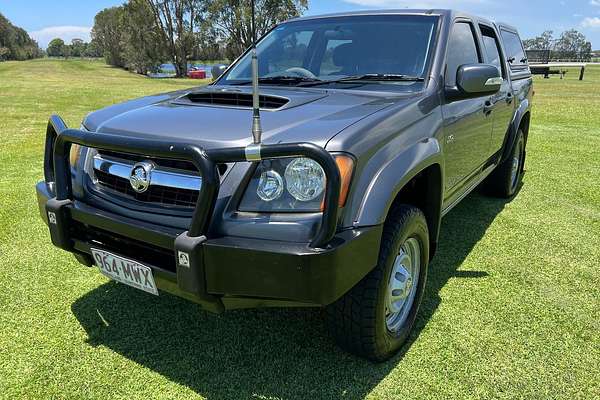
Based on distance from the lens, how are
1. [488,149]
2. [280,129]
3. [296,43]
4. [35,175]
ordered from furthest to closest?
[35,175], [488,149], [296,43], [280,129]

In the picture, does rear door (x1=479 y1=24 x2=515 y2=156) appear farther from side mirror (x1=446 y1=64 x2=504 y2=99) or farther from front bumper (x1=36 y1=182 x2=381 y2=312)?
front bumper (x1=36 y1=182 x2=381 y2=312)

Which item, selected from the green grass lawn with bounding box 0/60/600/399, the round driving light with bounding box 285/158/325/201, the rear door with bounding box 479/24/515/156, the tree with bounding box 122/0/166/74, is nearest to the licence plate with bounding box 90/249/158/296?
the green grass lawn with bounding box 0/60/600/399

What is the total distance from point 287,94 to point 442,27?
1196 millimetres

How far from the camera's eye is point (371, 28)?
10.9 ft

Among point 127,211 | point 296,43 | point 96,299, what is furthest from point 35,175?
point 127,211

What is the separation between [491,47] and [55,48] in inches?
6729

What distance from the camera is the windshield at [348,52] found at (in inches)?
120

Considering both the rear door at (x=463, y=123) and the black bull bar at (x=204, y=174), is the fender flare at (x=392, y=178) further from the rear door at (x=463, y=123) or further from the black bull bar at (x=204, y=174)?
the rear door at (x=463, y=123)

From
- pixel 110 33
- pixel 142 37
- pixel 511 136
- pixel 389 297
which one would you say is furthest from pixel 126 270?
pixel 110 33

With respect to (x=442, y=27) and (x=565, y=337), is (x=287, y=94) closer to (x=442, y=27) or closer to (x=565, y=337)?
(x=442, y=27)

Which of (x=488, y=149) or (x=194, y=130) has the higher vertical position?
(x=194, y=130)

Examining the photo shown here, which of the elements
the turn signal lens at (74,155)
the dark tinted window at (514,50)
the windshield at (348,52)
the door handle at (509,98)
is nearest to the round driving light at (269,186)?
the turn signal lens at (74,155)

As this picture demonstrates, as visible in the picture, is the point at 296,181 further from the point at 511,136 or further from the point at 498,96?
the point at 511,136

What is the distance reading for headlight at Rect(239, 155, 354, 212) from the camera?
6.36 ft
